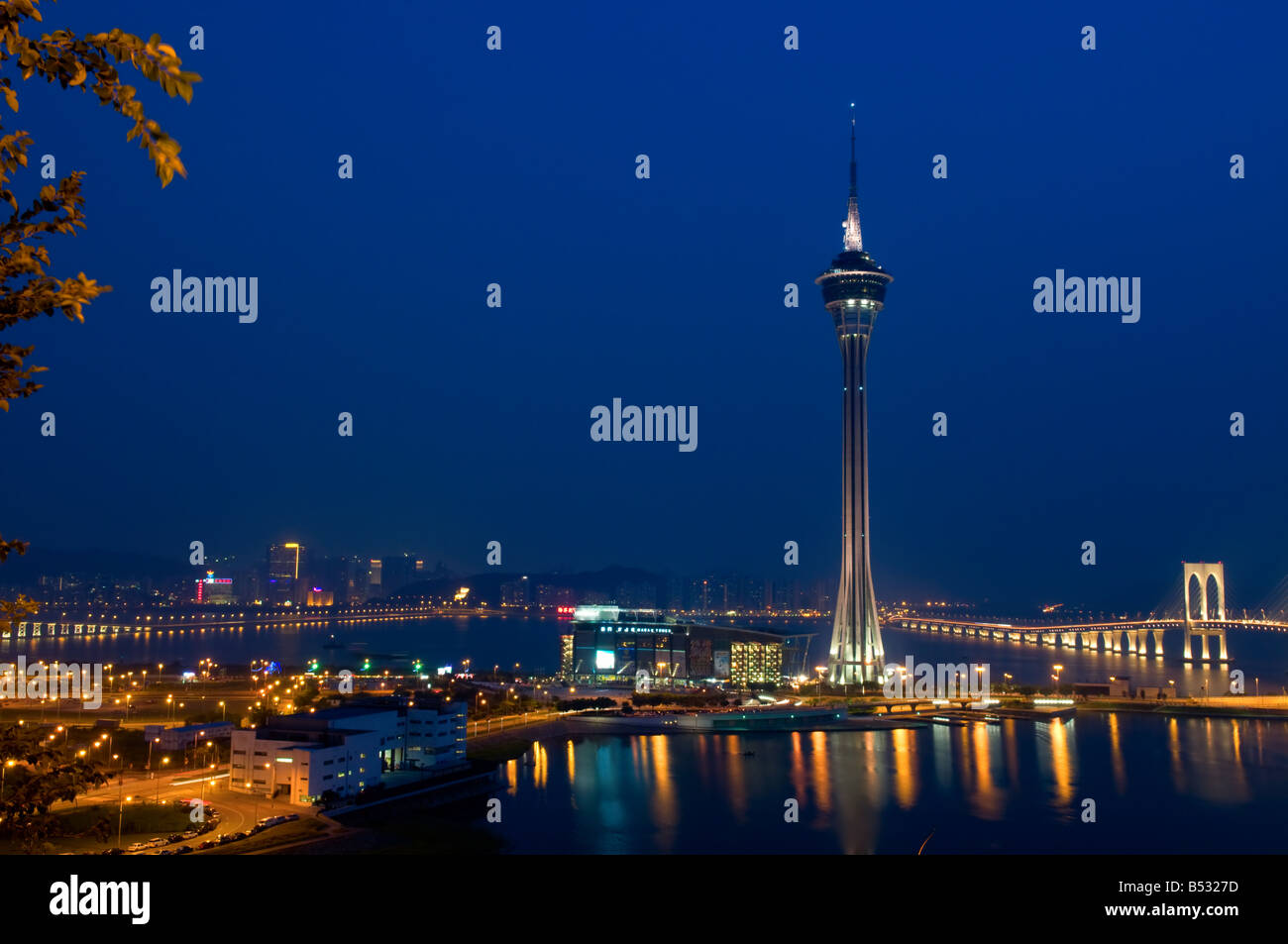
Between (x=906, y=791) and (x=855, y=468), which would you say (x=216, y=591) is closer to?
(x=855, y=468)

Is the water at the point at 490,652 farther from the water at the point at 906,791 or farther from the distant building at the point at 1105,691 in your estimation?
the water at the point at 906,791

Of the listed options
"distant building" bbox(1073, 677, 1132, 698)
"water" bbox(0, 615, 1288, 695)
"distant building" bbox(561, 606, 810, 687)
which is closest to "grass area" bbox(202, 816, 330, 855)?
"distant building" bbox(561, 606, 810, 687)

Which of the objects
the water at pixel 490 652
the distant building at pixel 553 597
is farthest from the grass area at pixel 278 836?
the distant building at pixel 553 597

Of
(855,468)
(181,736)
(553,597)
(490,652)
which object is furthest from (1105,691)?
(553,597)

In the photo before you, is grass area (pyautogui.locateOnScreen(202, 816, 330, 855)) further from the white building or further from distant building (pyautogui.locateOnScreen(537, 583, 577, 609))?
distant building (pyautogui.locateOnScreen(537, 583, 577, 609))
